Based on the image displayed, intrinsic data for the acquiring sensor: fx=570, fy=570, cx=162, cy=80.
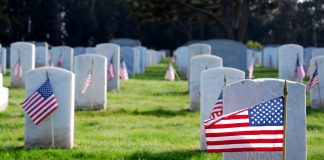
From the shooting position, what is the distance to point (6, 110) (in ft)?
41.1

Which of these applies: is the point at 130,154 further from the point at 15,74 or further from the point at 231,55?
the point at 231,55

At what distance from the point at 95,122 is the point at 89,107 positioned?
211 centimetres

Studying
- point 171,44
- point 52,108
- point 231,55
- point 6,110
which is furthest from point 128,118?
point 171,44

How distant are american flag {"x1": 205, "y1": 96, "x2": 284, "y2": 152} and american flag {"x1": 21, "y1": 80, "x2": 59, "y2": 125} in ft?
11.3

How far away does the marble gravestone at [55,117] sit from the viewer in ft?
27.6

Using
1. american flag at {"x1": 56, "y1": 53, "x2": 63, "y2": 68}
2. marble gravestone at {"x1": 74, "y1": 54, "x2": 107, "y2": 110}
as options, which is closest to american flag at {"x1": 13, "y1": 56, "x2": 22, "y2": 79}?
marble gravestone at {"x1": 74, "y1": 54, "x2": 107, "y2": 110}

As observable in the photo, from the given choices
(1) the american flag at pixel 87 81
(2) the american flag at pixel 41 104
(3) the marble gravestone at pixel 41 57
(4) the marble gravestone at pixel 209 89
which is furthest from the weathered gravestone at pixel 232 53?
(2) the american flag at pixel 41 104

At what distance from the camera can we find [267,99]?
638 centimetres

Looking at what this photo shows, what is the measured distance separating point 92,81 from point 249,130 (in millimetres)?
8143

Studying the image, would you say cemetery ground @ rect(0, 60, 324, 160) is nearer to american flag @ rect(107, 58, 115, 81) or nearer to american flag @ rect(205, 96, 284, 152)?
american flag @ rect(107, 58, 115, 81)

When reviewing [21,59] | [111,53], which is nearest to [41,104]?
[111,53]

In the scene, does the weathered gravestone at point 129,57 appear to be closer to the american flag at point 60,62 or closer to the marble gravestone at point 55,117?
the american flag at point 60,62

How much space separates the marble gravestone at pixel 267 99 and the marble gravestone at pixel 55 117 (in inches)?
116

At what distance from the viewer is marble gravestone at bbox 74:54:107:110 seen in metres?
13.2
